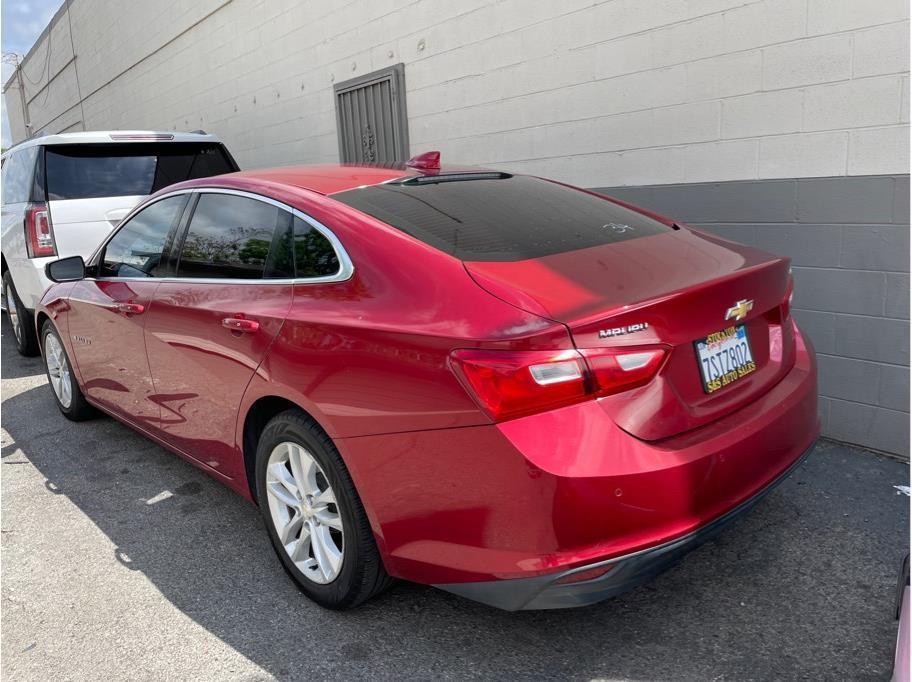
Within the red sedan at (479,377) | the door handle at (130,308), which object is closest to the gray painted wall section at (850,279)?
the red sedan at (479,377)

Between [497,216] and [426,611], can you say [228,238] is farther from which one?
[426,611]

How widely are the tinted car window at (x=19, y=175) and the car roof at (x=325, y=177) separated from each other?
379 cm

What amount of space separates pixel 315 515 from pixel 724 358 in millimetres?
1485

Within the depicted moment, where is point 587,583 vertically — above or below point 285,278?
below

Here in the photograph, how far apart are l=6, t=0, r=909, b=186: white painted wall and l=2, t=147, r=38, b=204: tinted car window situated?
292 centimetres

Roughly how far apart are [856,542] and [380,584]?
1.94 meters

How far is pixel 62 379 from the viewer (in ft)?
16.4

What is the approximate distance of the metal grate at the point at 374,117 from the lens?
696 cm

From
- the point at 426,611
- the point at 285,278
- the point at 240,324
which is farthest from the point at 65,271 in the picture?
the point at 426,611

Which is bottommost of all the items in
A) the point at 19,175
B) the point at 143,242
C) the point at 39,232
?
the point at 39,232

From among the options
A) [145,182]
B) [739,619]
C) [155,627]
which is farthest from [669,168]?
[145,182]

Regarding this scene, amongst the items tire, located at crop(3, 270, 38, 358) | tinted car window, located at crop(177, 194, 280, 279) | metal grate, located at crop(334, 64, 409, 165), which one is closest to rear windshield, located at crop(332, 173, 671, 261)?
tinted car window, located at crop(177, 194, 280, 279)

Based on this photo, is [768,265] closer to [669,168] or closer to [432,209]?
[432,209]

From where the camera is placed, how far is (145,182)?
6.45 metres
